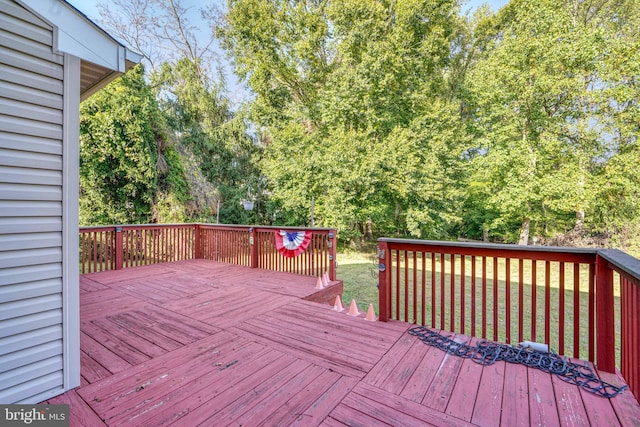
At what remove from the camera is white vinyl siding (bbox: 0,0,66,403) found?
1639 mm

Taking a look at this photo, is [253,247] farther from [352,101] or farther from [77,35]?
[352,101]

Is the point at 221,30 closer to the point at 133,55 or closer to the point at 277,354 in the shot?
the point at 133,55

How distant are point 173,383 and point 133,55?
2.41 m

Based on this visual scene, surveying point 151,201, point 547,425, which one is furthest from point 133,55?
point 151,201

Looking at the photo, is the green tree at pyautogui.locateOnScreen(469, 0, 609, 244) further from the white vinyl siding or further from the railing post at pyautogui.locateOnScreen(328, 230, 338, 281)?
the white vinyl siding

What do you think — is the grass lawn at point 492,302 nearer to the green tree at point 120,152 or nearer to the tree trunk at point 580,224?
the tree trunk at point 580,224

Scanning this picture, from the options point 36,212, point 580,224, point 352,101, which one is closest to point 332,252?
point 36,212

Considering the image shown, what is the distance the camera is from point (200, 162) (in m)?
12.4

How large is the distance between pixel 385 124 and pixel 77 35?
11154 mm

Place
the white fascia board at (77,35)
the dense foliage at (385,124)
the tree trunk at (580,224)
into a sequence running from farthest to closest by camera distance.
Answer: the tree trunk at (580,224) → the dense foliage at (385,124) → the white fascia board at (77,35)

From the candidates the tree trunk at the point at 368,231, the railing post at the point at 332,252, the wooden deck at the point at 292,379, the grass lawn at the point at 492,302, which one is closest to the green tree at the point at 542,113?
the grass lawn at the point at 492,302

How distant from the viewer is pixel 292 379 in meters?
1.99

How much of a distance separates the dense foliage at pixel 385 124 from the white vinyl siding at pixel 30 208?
7690 mm

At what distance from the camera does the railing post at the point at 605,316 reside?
205 cm
